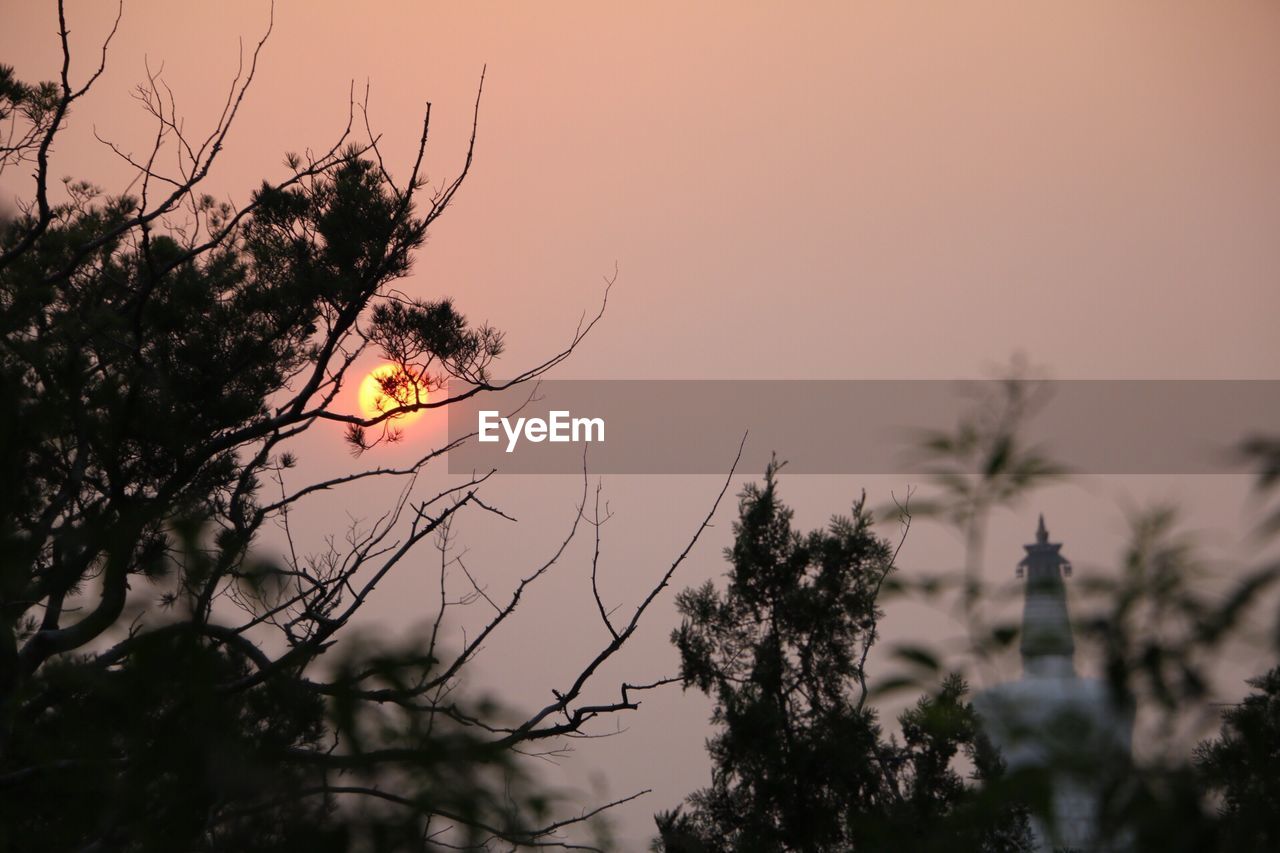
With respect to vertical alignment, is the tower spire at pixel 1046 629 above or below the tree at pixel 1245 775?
above

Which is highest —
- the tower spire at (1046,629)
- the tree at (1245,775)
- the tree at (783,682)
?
the tree at (783,682)

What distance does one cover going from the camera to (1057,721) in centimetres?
74

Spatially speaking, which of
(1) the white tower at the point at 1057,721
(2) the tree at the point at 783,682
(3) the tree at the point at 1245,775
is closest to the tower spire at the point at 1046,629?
(1) the white tower at the point at 1057,721

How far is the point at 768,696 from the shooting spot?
5855 mm

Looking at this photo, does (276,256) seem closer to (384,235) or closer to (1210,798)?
(384,235)

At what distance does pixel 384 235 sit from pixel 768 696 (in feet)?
9.65

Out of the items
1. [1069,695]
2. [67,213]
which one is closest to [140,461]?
[67,213]

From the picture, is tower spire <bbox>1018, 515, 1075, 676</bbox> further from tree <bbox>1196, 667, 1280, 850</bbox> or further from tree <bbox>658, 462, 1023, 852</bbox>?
tree <bbox>658, 462, 1023, 852</bbox>

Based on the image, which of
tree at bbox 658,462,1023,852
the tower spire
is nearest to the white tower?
the tower spire

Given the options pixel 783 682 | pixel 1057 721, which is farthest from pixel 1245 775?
pixel 783 682

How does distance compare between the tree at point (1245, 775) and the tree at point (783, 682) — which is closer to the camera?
the tree at point (1245, 775)

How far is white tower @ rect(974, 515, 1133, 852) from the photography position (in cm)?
70

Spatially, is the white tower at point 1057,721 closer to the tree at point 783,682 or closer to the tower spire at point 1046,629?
the tower spire at point 1046,629

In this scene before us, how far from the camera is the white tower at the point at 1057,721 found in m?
0.70
